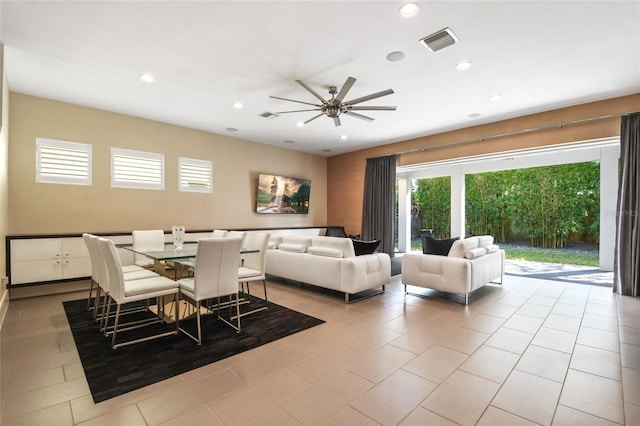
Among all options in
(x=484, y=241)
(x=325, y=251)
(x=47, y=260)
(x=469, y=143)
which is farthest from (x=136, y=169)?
(x=469, y=143)

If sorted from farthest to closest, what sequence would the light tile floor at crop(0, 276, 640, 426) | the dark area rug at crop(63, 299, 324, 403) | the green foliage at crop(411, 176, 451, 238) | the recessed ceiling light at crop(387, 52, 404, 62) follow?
the green foliage at crop(411, 176, 451, 238) < the recessed ceiling light at crop(387, 52, 404, 62) < the dark area rug at crop(63, 299, 324, 403) < the light tile floor at crop(0, 276, 640, 426)

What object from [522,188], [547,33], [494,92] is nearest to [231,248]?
[547,33]

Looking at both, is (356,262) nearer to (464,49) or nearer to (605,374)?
(605,374)

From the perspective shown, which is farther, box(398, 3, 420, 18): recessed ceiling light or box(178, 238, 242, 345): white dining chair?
box(178, 238, 242, 345): white dining chair

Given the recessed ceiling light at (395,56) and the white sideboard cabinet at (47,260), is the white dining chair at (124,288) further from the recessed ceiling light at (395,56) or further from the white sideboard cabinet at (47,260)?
→ the recessed ceiling light at (395,56)

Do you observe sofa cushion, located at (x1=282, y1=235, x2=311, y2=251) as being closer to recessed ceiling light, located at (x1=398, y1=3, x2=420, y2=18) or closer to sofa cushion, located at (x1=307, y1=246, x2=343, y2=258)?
sofa cushion, located at (x1=307, y1=246, x2=343, y2=258)

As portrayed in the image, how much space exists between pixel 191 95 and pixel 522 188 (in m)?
9.31

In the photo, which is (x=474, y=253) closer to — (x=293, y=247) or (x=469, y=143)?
(x=293, y=247)

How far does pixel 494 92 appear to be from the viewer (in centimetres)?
421

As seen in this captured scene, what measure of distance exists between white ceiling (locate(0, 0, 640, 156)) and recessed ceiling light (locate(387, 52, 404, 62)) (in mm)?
61

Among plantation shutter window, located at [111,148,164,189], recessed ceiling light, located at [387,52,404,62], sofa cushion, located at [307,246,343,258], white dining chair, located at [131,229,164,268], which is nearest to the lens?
recessed ceiling light, located at [387,52,404,62]

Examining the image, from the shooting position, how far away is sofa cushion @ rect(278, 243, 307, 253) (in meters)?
4.64

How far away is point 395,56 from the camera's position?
10.6 feet

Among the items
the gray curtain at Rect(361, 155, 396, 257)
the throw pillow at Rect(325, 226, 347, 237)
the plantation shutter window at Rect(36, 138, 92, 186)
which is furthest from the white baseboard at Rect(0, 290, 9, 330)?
the gray curtain at Rect(361, 155, 396, 257)
